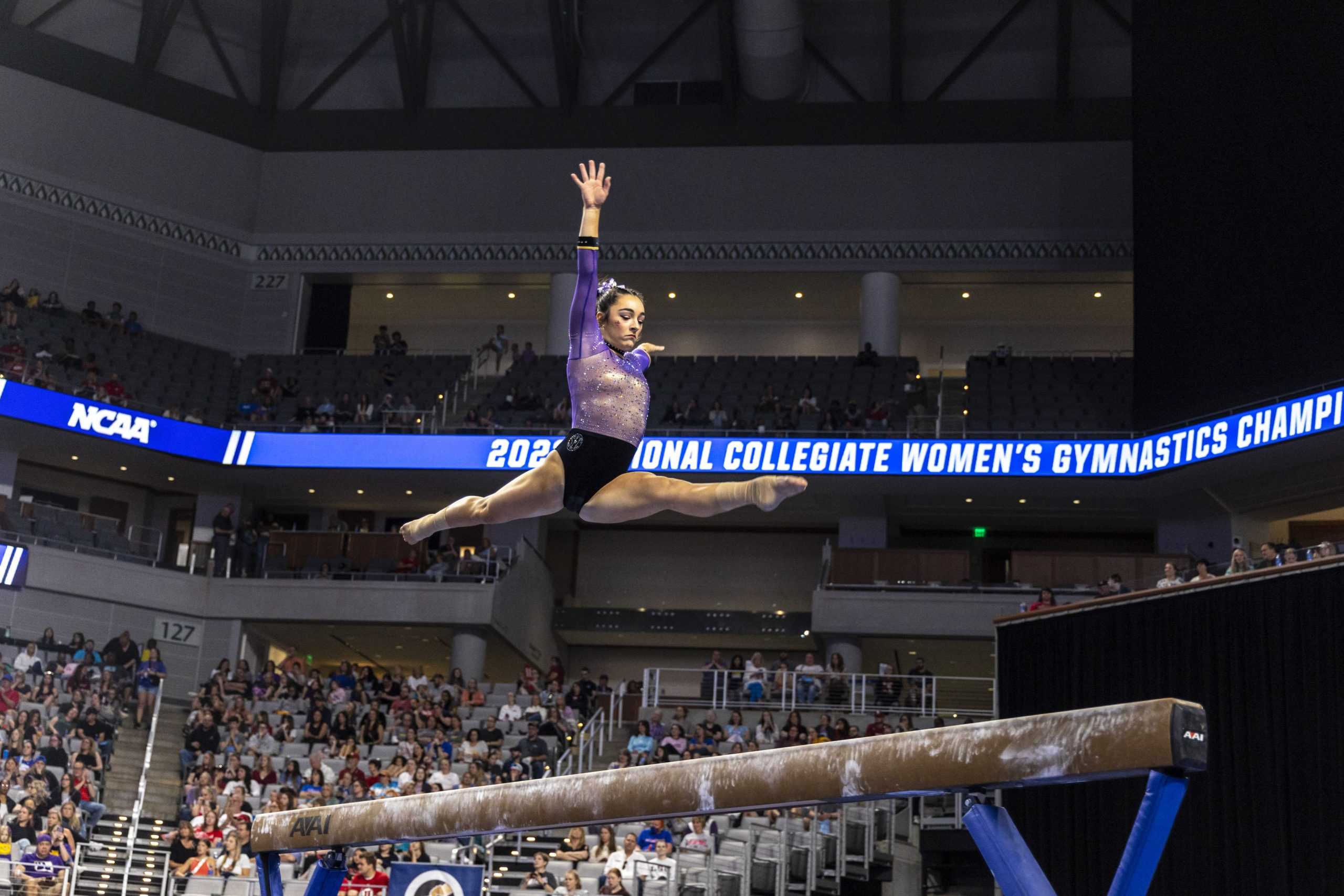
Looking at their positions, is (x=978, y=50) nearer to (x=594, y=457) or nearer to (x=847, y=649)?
(x=847, y=649)

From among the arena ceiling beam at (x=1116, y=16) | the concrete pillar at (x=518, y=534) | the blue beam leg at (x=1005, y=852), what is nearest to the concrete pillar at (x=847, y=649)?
the concrete pillar at (x=518, y=534)

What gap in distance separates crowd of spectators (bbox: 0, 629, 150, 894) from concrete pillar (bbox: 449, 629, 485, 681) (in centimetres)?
542

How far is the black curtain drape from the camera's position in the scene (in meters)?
13.0

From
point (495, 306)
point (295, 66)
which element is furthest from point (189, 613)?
point (295, 66)

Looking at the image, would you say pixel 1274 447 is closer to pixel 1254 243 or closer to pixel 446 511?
pixel 1254 243

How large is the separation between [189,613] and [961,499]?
1380 cm

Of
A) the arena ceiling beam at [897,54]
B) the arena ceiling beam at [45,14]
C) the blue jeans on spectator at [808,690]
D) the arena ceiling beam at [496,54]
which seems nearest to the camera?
the blue jeans on spectator at [808,690]

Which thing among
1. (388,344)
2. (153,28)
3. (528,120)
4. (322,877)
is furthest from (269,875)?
(153,28)

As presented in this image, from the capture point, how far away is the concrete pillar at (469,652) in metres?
25.5

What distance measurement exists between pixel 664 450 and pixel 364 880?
12683 millimetres

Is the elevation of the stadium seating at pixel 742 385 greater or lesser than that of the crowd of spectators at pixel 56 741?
greater

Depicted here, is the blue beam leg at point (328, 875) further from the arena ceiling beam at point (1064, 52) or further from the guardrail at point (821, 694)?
the arena ceiling beam at point (1064, 52)

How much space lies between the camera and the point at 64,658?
69.8 ft

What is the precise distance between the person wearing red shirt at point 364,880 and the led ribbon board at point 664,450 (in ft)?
34.3
